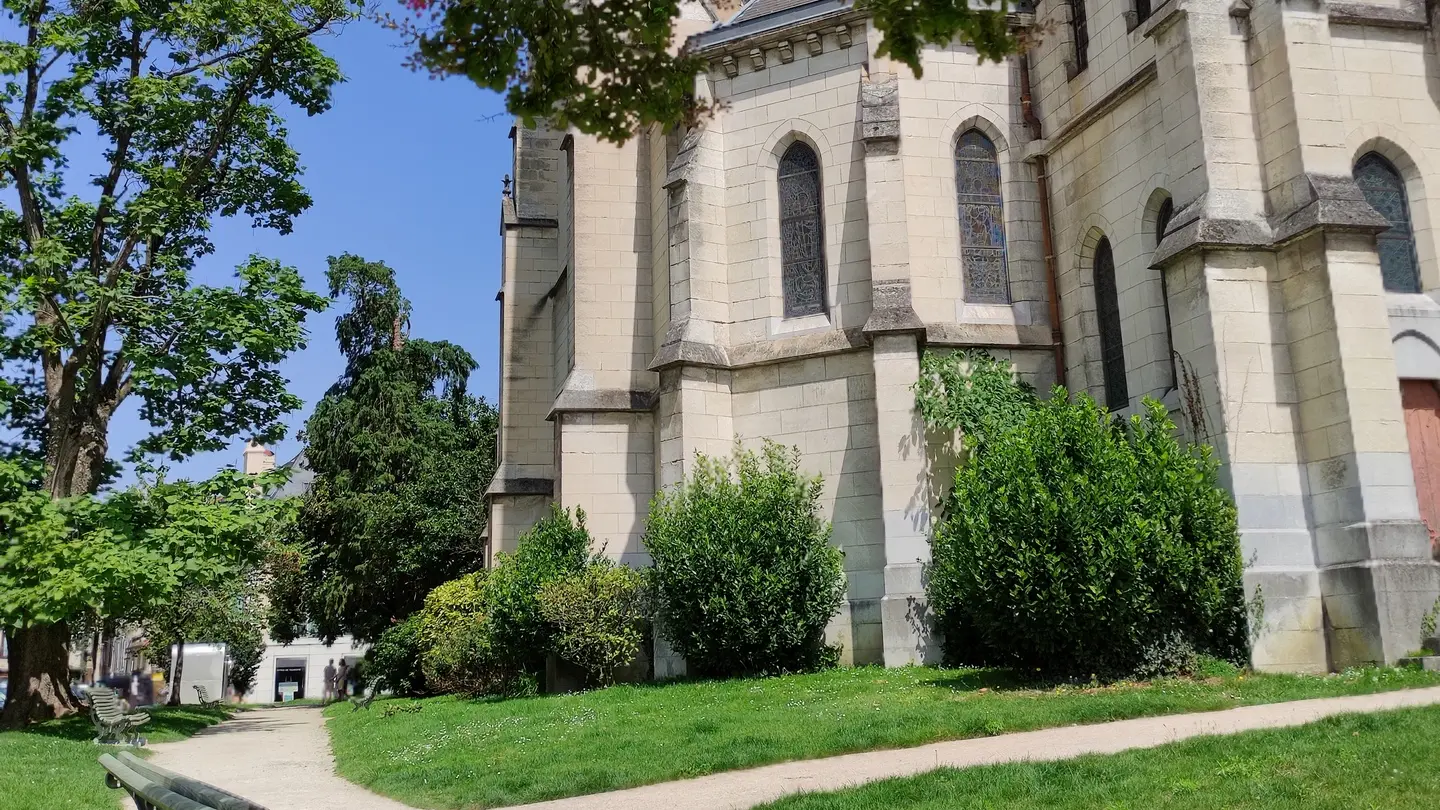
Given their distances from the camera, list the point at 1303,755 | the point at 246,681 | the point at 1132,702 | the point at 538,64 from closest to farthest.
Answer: the point at 538,64, the point at 1303,755, the point at 1132,702, the point at 246,681

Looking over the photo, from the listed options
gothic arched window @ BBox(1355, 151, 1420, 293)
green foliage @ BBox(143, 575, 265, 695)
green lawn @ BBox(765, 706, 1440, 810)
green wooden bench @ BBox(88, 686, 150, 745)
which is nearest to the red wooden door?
gothic arched window @ BBox(1355, 151, 1420, 293)

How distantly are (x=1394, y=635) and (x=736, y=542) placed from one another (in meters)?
8.24

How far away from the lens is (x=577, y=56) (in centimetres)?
698

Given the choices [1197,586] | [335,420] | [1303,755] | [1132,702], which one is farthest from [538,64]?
[335,420]

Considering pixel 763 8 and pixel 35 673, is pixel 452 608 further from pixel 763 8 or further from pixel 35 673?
pixel 763 8

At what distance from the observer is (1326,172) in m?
14.6

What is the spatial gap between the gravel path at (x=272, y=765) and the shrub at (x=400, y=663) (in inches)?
147

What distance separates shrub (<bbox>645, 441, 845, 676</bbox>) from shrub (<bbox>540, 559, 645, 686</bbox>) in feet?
3.84

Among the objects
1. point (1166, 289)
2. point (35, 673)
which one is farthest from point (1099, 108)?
point (35, 673)

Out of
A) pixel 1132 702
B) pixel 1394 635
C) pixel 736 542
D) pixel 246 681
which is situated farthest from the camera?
pixel 246 681

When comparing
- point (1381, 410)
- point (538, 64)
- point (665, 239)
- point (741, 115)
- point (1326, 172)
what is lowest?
point (1381, 410)

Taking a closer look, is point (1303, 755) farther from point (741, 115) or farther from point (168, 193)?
point (168, 193)

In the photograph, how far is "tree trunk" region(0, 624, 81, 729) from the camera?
18391mm

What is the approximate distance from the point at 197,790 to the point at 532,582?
537 inches
